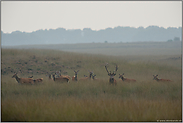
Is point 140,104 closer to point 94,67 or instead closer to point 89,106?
point 89,106

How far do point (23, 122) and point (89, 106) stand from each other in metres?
2.56

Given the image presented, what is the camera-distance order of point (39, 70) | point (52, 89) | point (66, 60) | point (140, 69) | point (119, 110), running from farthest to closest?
point (66, 60)
point (140, 69)
point (39, 70)
point (52, 89)
point (119, 110)

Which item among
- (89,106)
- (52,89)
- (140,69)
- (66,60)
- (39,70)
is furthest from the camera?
(66,60)

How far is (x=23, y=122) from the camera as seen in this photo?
6102 mm

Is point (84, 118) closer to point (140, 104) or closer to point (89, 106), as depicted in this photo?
point (89, 106)

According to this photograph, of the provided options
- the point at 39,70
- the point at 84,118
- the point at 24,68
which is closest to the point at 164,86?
the point at 84,118

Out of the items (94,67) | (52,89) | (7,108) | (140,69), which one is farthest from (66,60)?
(7,108)

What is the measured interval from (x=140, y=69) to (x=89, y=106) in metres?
14.7

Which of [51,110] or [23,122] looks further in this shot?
[51,110]

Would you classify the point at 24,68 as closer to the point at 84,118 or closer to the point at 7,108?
the point at 7,108

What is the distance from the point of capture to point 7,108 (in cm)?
695

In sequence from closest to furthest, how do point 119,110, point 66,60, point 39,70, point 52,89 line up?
point 119,110 → point 52,89 → point 39,70 → point 66,60

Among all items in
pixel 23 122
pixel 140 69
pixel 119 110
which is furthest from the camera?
pixel 140 69

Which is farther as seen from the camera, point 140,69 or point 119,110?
point 140,69
